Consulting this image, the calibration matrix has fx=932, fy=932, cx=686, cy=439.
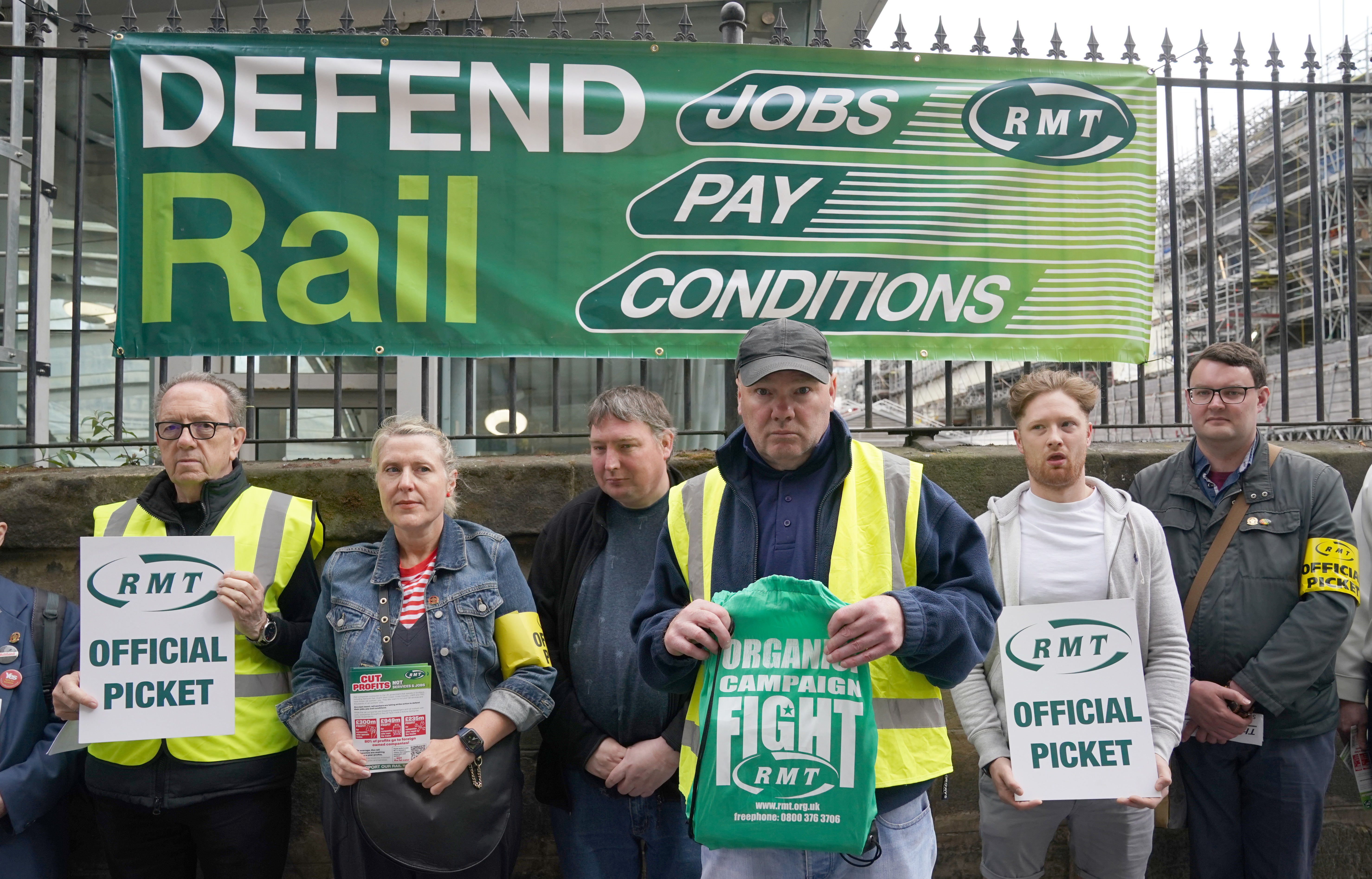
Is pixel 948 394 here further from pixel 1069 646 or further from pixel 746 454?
pixel 746 454

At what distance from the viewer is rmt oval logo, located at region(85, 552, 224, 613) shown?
291 cm

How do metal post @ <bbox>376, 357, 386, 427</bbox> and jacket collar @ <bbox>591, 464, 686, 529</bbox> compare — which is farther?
metal post @ <bbox>376, 357, 386, 427</bbox>

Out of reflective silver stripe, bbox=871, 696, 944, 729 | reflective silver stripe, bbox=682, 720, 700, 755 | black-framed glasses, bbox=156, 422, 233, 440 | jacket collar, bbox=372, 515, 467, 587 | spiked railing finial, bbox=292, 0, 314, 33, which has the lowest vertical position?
reflective silver stripe, bbox=682, 720, 700, 755

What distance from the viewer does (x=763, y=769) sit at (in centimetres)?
209

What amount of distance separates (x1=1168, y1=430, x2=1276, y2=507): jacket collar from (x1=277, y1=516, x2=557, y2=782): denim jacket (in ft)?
7.73

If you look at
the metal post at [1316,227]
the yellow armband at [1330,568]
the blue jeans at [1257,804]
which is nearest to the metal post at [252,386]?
the blue jeans at [1257,804]

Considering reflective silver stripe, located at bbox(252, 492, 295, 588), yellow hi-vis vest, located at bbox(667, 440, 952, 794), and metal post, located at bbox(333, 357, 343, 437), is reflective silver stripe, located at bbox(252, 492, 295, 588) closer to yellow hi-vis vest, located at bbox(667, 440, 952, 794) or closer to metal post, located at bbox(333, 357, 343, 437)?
metal post, located at bbox(333, 357, 343, 437)

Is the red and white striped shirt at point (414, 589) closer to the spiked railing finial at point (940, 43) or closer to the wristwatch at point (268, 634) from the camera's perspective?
the wristwatch at point (268, 634)

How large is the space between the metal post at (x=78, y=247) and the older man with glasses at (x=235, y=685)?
109 cm

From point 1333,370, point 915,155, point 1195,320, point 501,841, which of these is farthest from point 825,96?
point 1195,320

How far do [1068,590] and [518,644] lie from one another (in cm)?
177

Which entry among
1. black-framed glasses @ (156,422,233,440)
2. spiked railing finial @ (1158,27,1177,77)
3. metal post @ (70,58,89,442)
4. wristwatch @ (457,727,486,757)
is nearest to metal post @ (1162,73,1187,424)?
spiked railing finial @ (1158,27,1177,77)

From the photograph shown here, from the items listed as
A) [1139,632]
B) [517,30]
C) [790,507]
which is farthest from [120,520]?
[1139,632]

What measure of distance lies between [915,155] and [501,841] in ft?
10.5
